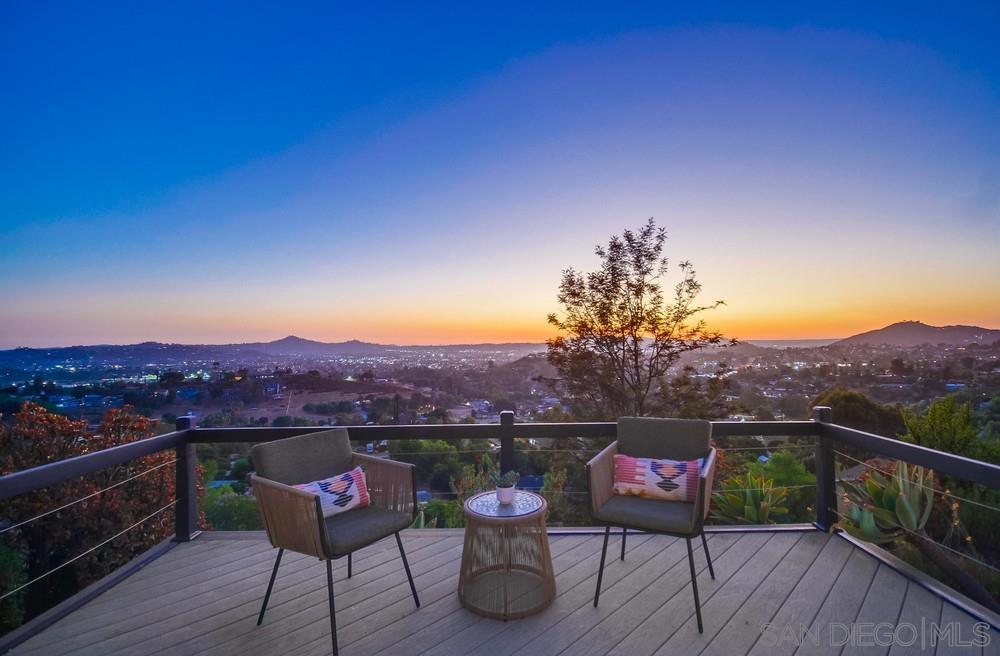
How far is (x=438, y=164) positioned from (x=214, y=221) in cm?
317

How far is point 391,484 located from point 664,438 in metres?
1.75

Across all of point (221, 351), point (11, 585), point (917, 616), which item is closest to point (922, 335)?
point (917, 616)

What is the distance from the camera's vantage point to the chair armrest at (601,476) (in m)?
2.61

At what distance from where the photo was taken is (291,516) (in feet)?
7.51

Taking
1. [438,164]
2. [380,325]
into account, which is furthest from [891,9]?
[380,325]

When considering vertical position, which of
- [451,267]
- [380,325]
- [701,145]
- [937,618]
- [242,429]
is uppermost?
[701,145]

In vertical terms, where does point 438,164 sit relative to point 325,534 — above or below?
above

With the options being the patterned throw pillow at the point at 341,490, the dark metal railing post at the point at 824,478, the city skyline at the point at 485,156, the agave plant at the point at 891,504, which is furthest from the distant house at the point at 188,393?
the agave plant at the point at 891,504

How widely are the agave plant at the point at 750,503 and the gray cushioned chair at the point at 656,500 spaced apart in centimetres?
115

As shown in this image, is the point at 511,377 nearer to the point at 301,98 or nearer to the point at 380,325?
the point at 380,325

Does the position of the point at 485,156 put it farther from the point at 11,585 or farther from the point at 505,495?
the point at 11,585

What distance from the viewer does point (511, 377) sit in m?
8.07

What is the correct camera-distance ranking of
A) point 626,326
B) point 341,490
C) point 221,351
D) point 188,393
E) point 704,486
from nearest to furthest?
point 704,486
point 341,490
point 188,393
point 626,326
point 221,351

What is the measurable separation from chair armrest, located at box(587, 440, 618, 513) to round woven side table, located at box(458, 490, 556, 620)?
297mm
